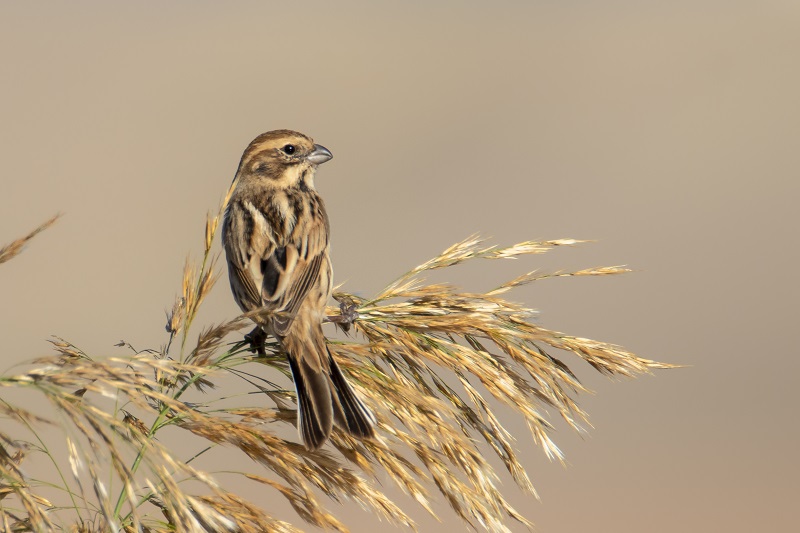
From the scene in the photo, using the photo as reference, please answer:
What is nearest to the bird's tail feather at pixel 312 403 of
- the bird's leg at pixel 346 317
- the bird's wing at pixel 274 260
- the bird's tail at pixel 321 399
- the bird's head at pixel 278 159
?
the bird's tail at pixel 321 399

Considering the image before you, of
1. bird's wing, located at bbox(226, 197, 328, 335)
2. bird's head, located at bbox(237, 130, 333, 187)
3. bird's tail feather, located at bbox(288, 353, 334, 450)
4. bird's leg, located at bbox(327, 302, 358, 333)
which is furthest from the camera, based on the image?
bird's head, located at bbox(237, 130, 333, 187)

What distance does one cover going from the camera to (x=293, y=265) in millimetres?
3434

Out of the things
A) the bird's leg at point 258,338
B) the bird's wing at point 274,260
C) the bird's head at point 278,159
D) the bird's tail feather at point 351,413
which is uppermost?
the bird's head at point 278,159

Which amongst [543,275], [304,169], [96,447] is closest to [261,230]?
[304,169]

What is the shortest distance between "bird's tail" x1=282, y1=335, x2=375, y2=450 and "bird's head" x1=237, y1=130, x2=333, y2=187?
157 cm

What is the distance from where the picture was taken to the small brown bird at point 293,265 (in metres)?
2.50

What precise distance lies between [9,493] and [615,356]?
1.60m

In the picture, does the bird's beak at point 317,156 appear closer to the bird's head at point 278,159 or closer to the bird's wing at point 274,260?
the bird's head at point 278,159

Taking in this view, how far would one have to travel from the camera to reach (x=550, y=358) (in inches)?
111

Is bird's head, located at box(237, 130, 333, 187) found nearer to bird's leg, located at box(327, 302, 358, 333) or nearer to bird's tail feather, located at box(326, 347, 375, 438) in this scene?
bird's leg, located at box(327, 302, 358, 333)

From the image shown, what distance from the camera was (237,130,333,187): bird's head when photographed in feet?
13.8

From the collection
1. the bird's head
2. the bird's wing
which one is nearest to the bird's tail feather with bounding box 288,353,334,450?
the bird's wing

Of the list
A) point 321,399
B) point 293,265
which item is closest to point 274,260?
point 293,265

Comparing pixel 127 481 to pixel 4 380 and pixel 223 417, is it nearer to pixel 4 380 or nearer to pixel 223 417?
pixel 4 380
